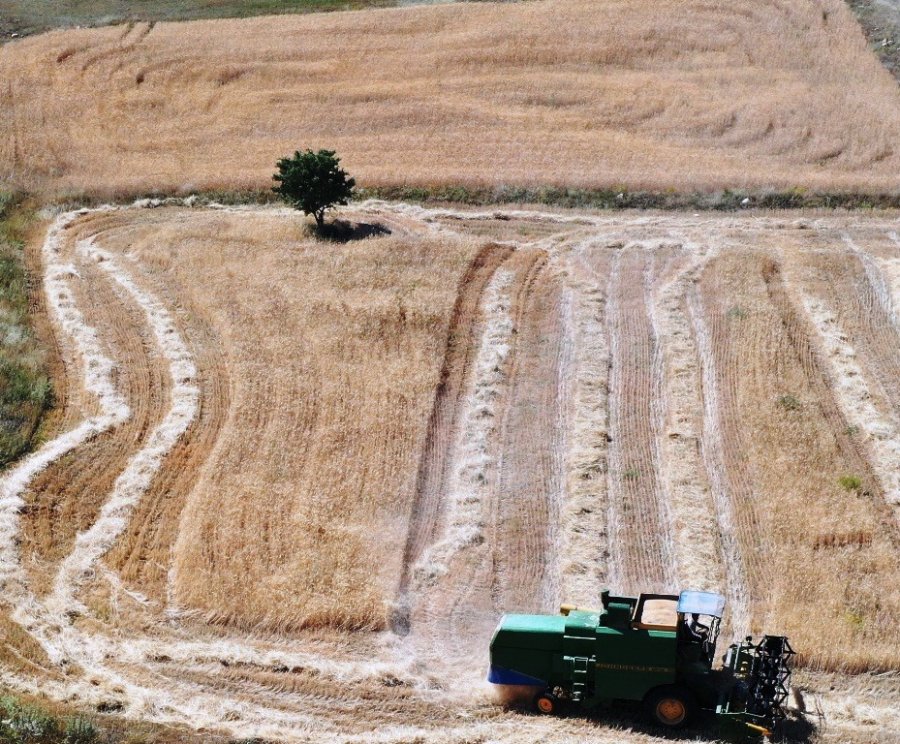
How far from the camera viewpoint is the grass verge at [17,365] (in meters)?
28.5

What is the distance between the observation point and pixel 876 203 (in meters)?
42.3

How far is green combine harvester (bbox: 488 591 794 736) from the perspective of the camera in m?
18.5

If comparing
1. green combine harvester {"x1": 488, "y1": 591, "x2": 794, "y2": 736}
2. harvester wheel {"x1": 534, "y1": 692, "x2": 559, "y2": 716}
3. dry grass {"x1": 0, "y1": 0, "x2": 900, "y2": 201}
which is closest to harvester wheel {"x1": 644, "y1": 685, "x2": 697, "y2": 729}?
green combine harvester {"x1": 488, "y1": 591, "x2": 794, "y2": 736}

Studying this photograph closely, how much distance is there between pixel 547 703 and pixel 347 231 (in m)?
25.2

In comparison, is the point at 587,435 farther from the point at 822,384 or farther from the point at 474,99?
the point at 474,99

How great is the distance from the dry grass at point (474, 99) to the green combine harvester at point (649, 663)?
90.2ft

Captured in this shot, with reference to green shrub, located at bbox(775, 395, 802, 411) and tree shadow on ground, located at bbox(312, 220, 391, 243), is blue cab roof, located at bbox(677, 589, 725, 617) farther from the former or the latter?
tree shadow on ground, located at bbox(312, 220, 391, 243)

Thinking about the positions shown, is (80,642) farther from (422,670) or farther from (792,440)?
(792,440)

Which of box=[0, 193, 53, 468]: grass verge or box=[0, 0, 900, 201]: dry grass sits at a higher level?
box=[0, 0, 900, 201]: dry grass

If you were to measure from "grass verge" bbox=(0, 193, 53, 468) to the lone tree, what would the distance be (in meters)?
9.87

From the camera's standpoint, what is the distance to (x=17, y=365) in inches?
1256

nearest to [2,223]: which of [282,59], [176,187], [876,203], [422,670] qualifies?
[176,187]

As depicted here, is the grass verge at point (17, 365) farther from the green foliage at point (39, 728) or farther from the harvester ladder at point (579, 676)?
the harvester ladder at point (579, 676)

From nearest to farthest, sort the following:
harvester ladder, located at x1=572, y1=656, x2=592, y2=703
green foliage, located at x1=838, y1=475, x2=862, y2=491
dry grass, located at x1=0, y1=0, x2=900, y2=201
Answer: harvester ladder, located at x1=572, y1=656, x2=592, y2=703, green foliage, located at x1=838, y1=475, x2=862, y2=491, dry grass, located at x1=0, y1=0, x2=900, y2=201
